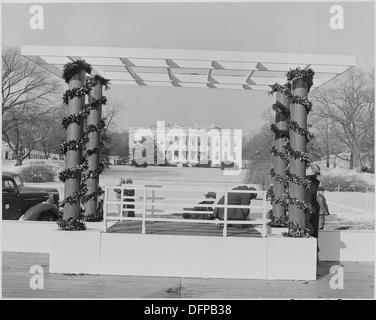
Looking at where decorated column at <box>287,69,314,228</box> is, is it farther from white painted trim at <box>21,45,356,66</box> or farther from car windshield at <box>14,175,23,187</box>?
car windshield at <box>14,175,23,187</box>

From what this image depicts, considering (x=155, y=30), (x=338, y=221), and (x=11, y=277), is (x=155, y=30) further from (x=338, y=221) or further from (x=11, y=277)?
(x=338, y=221)

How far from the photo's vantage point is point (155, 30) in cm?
659

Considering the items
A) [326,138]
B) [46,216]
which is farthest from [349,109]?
[46,216]

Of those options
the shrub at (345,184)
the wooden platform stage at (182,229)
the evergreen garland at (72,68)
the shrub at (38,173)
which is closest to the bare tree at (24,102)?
the shrub at (38,173)

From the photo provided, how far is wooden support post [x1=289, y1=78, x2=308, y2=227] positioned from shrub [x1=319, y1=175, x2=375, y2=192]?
14.0 ft

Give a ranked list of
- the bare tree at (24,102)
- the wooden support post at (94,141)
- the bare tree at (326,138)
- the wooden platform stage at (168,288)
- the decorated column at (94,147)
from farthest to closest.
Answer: the bare tree at (326,138)
the bare tree at (24,102)
the wooden support post at (94,141)
the decorated column at (94,147)
the wooden platform stage at (168,288)

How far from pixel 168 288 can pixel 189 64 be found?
3220mm

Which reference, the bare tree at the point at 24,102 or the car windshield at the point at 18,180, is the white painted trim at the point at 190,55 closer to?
the bare tree at the point at 24,102

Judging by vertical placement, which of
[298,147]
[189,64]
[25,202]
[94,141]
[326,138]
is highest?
[189,64]

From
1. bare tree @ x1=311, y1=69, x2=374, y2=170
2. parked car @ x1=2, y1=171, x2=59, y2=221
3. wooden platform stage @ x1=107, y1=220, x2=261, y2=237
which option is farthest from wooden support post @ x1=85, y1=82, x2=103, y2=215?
bare tree @ x1=311, y1=69, x2=374, y2=170

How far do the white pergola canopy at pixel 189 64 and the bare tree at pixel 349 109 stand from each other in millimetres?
2349

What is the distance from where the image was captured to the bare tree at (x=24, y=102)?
9.32 m

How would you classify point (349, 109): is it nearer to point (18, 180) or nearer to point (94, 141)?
point (94, 141)

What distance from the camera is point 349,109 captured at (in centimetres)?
995
